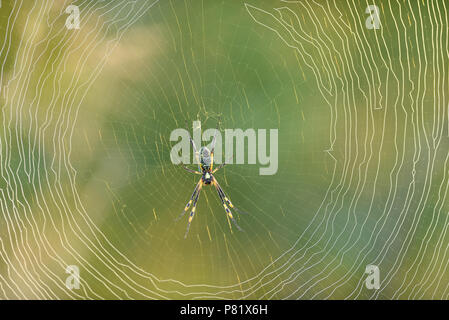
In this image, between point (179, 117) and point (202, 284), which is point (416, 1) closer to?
point (179, 117)

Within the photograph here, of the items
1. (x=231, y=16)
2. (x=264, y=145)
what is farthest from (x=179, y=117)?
(x=231, y=16)
